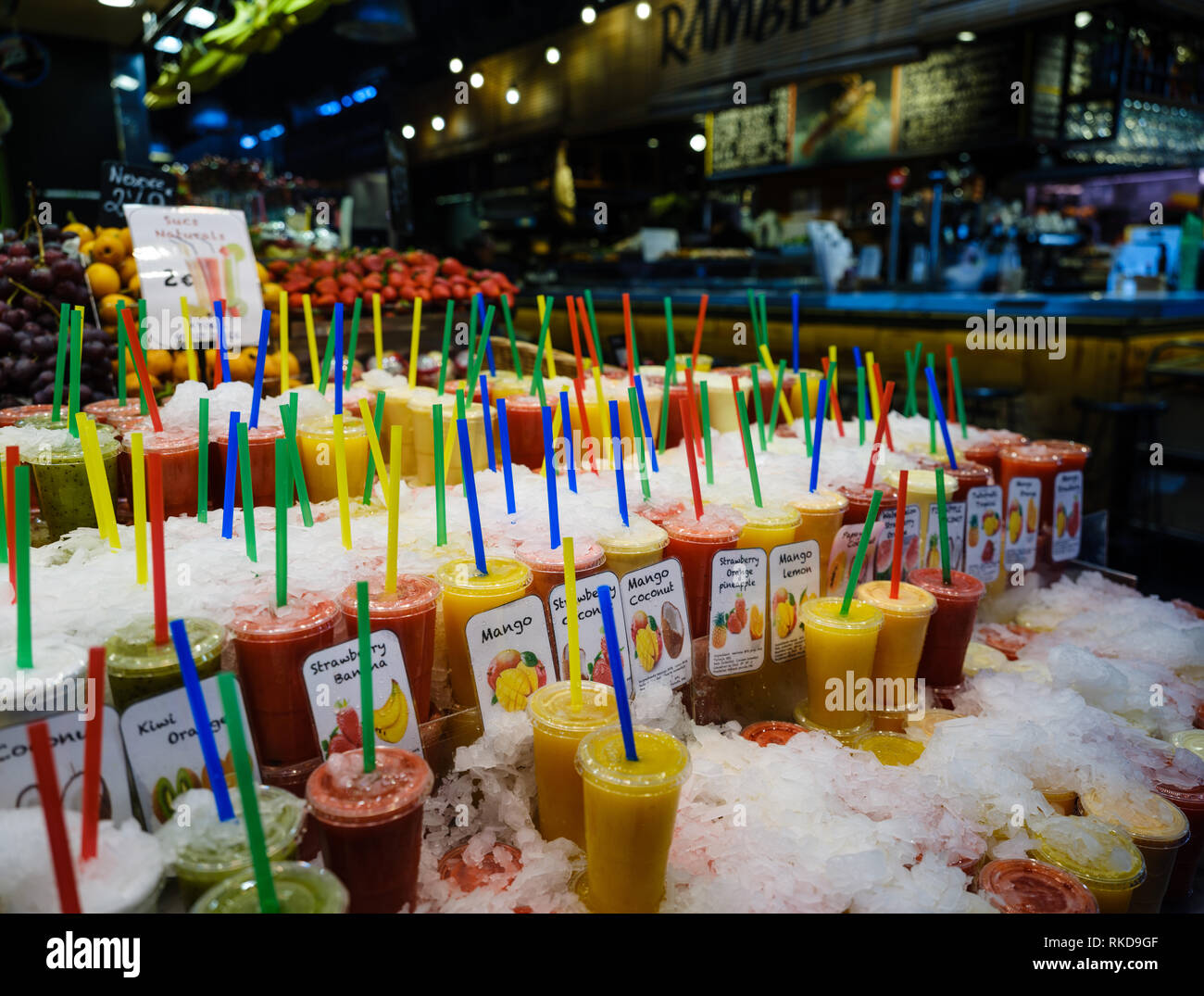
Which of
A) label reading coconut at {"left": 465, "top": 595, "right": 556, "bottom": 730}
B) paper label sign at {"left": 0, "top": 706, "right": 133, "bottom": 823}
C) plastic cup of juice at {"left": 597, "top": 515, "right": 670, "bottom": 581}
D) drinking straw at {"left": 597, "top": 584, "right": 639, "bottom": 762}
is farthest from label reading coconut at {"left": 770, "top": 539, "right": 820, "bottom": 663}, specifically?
paper label sign at {"left": 0, "top": 706, "right": 133, "bottom": 823}

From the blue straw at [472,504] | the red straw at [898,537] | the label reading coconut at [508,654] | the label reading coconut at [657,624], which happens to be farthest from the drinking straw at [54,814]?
the red straw at [898,537]

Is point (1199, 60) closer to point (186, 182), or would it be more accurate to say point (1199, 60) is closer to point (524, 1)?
point (524, 1)

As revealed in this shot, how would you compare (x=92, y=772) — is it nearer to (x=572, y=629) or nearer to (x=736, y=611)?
(x=572, y=629)

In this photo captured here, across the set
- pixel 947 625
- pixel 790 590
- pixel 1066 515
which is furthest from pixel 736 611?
pixel 1066 515

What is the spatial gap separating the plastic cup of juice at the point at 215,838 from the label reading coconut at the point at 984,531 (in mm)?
1715

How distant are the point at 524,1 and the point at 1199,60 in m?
6.76

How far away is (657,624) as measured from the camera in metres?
1.50

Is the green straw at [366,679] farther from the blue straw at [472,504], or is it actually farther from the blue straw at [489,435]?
the blue straw at [489,435]

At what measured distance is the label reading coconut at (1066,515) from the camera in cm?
233

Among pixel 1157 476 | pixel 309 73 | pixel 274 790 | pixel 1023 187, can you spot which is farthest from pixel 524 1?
pixel 274 790

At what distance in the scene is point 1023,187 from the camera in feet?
30.6

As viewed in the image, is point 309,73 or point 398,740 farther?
point 309,73

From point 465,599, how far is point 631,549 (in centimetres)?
33

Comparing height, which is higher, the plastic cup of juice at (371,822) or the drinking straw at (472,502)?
the drinking straw at (472,502)
